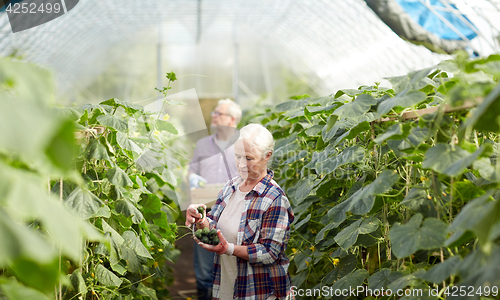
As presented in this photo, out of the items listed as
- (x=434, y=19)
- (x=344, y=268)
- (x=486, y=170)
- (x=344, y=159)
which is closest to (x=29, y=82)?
(x=486, y=170)

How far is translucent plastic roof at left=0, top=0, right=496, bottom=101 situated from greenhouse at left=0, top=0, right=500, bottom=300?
9.94ft

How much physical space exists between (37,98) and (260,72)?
12.2 metres

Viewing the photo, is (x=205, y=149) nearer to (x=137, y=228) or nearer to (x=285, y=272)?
(x=137, y=228)

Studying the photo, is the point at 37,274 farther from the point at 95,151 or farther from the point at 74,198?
the point at 95,151

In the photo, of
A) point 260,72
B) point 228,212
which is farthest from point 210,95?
point 228,212

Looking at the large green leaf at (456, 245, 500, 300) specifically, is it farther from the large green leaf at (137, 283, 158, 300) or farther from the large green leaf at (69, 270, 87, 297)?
the large green leaf at (137, 283, 158, 300)

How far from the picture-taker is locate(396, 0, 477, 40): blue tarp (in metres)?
4.85

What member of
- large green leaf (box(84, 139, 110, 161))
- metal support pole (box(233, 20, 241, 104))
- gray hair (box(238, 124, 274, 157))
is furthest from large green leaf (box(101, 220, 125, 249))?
metal support pole (box(233, 20, 241, 104))

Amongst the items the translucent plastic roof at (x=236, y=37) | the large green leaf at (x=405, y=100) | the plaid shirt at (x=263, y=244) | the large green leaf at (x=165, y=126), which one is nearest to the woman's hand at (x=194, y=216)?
the plaid shirt at (x=263, y=244)

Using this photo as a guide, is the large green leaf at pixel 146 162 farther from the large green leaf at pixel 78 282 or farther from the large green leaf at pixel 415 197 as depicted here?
the large green leaf at pixel 415 197

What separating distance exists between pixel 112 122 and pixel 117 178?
0.84 ft

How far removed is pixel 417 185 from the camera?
5.01 ft

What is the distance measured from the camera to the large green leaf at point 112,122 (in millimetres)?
1874

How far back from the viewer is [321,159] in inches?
83.2
